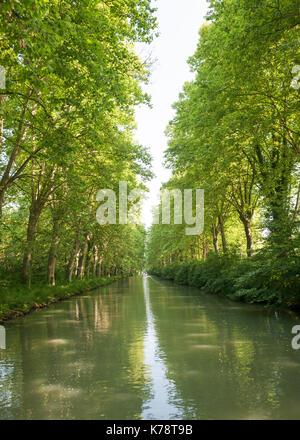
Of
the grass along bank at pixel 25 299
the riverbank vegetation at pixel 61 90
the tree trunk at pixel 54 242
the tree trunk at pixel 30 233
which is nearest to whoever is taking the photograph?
the riverbank vegetation at pixel 61 90

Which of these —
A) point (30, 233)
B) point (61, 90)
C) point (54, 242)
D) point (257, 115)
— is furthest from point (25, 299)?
point (257, 115)

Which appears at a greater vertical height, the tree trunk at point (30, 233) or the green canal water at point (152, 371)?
the tree trunk at point (30, 233)

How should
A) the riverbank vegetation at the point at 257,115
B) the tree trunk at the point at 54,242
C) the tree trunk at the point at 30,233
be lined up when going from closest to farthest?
the riverbank vegetation at the point at 257,115 < the tree trunk at the point at 30,233 < the tree trunk at the point at 54,242

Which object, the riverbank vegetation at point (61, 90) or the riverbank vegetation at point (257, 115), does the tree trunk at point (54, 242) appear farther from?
the riverbank vegetation at point (257, 115)

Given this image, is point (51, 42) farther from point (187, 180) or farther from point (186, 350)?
point (187, 180)

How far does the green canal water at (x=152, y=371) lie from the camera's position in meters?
4.48

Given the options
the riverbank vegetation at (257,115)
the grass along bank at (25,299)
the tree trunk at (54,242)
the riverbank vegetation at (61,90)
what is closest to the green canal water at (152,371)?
the grass along bank at (25,299)

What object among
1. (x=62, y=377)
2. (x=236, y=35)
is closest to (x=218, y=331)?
(x=62, y=377)

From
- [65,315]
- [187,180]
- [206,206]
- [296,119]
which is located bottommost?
[65,315]

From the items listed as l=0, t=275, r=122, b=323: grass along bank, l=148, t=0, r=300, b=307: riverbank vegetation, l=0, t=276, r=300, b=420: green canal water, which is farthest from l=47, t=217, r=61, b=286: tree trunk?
l=0, t=276, r=300, b=420: green canal water

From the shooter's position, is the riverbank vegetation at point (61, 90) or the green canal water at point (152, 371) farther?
the riverbank vegetation at point (61, 90)

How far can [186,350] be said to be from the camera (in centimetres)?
781

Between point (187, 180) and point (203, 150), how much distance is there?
843 centimetres

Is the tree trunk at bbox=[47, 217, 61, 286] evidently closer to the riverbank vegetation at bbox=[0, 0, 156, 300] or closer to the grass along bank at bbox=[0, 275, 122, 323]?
the riverbank vegetation at bbox=[0, 0, 156, 300]
